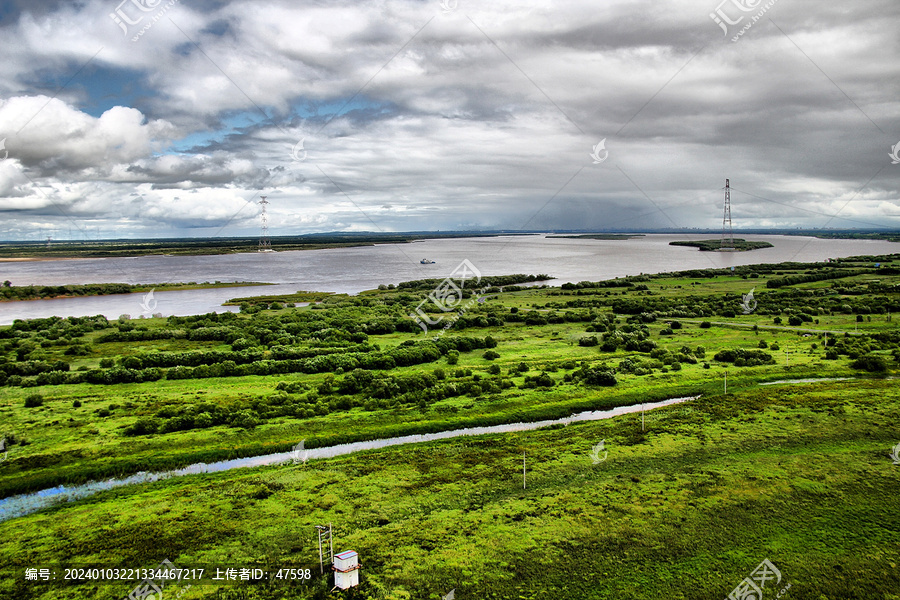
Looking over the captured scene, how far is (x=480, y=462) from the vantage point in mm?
26453

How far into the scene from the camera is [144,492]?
2417 cm

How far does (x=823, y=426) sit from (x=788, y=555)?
561 inches

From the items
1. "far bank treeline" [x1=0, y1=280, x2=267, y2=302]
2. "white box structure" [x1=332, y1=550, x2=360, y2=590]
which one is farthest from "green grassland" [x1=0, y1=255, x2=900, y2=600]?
"far bank treeline" [x1=0, y1=280, x2=267, y2=302]

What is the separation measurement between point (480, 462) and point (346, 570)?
435 inches

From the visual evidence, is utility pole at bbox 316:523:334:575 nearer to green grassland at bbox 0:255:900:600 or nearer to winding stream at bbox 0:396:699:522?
green grassland at bbox 0:255:900:600

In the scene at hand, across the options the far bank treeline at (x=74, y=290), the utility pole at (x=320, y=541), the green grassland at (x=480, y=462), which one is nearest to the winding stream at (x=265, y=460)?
the green grassland at (x=480, y=462)

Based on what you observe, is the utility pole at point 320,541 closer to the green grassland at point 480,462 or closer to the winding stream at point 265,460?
the green grassland at point 480,462

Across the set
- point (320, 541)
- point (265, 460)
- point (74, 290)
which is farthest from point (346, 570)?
point (74, 290)

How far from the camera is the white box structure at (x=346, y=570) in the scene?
1648cm

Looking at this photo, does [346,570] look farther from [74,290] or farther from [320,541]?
[74,290]

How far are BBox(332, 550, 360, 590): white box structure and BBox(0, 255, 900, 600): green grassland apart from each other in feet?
1.31

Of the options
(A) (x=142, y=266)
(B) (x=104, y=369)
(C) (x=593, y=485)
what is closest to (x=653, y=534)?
(C) (x=593, y=485)

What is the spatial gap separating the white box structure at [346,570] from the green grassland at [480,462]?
15.8 inches

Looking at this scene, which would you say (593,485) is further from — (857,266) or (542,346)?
(857,266)
